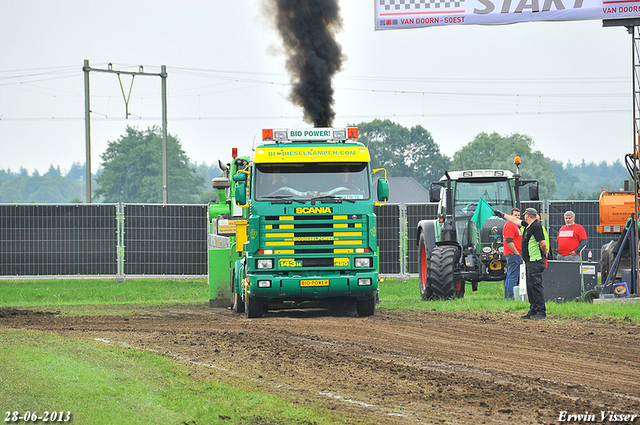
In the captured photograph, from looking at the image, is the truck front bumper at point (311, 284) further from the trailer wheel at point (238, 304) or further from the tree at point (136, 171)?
the tree at point (136, 171)

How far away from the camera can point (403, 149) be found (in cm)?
11475

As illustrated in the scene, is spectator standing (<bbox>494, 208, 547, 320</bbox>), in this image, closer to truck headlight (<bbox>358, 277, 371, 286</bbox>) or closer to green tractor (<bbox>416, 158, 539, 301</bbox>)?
truck headlight (<bbox>358, 277, 371, 286</bbox>)

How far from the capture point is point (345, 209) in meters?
15.6

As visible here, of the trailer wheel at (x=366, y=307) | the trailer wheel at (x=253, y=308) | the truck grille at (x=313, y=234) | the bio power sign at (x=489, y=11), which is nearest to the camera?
the truck grille at (x=313, y=234)

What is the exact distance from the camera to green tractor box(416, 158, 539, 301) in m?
20.1

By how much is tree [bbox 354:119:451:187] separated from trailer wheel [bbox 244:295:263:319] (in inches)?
3786

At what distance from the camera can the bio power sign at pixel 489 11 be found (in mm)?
19938

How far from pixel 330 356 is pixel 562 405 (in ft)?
12.2

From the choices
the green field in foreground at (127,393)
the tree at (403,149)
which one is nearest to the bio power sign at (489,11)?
the green field in foreground at (127,393)

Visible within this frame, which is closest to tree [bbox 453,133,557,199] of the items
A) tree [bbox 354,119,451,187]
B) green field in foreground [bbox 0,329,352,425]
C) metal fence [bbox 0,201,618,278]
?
tree [bbox 354,119,451,187]

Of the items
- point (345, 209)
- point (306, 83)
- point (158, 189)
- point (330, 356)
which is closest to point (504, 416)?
point (330, 356)

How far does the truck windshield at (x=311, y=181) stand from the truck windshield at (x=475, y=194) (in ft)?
18.6

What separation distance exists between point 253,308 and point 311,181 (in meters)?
2.81

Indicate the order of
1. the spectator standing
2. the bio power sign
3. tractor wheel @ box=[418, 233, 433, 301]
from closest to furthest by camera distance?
the spectator standing
the bio power sign
tractor wheel @ box=[418, 233, 433, 301]
